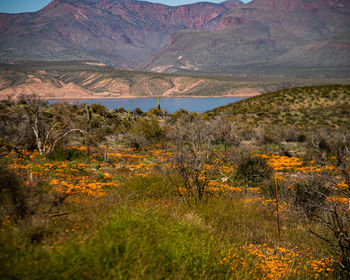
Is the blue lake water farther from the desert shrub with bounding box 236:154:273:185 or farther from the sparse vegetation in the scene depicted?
the sparse vegetation

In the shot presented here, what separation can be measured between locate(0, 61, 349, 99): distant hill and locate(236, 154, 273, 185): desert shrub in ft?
319

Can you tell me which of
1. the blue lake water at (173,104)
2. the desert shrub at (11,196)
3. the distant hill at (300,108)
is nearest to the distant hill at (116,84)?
the blue lake water at (173,104)

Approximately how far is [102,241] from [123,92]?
122 meters

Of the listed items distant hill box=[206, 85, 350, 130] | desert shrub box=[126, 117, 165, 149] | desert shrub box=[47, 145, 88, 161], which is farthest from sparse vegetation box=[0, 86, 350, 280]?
distant hill box=[206, 85, 350, 130]

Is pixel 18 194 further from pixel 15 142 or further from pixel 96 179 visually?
pixel 15 142

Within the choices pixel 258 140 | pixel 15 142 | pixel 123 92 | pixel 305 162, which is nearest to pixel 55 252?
pixel 15 142

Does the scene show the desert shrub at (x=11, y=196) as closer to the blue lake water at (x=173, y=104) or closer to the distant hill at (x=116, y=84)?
the blue lake water at (x=173, y=104)

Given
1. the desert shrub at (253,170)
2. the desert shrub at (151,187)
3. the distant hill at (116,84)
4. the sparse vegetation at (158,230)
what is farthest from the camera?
the distant hill at (116,84)

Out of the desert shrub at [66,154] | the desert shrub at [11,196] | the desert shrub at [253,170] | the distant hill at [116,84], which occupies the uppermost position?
the distant hill at [116,84]

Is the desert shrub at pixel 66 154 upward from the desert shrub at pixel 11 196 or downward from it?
downward

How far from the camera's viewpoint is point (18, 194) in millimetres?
2387

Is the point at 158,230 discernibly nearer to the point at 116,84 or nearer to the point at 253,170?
the point at 253,170

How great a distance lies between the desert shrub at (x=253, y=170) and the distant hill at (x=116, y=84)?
97139mm

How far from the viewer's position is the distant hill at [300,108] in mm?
18266
